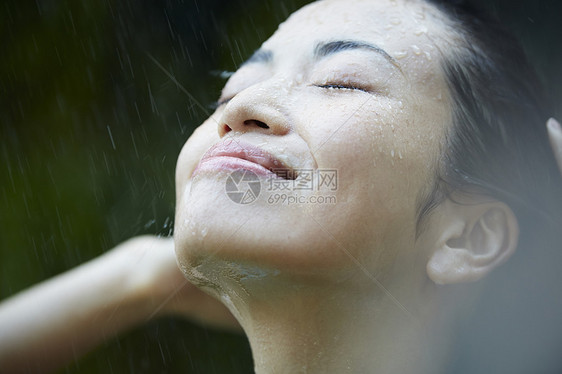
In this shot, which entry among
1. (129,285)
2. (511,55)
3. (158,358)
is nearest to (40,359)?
(129,285)

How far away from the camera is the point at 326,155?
2.94ft

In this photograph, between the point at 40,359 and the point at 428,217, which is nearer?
the point at 428,217

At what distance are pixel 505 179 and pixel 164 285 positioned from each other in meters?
0.87

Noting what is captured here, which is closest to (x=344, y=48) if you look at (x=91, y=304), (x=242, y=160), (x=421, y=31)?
(x=421, y=31)

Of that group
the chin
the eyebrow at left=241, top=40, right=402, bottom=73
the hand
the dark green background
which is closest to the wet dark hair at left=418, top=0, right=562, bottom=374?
the eyebrow at left=241, top=40, right=402, bottom=73

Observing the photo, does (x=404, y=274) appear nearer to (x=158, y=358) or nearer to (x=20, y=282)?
(x=158, y=358)

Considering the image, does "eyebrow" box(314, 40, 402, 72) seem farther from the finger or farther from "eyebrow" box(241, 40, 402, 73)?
the finger

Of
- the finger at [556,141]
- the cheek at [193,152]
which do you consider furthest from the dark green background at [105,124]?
the finger at [556,141]

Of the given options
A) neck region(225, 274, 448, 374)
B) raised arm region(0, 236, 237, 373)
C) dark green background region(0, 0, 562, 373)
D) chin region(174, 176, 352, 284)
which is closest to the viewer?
chin region(174, 176, 352, 284)

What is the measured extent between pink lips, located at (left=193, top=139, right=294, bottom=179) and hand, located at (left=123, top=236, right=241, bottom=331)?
53cm

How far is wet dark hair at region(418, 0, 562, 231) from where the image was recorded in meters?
1.05

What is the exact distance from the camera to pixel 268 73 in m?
1.08

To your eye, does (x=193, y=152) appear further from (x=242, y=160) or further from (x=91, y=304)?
(x=91, y=304)

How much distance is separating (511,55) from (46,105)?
5.30 feet
